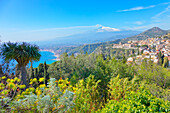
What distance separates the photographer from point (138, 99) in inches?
85.0

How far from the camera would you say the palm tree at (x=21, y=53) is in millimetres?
3433

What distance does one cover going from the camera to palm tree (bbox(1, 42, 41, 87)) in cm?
343

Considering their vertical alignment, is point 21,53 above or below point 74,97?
above

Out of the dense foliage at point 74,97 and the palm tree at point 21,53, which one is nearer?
the dense foliage at point 74,97

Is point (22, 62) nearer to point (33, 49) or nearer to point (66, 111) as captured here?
point (33, 49)

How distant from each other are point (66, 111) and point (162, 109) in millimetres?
1780

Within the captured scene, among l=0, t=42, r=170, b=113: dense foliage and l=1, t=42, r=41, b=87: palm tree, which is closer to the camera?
l=0, t=42, r=170, b=113: dense foliage

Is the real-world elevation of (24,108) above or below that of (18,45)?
below

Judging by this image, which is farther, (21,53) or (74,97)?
(21,53)

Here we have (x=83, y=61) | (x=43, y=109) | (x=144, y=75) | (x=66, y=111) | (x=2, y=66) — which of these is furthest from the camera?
(x=144, y=75)

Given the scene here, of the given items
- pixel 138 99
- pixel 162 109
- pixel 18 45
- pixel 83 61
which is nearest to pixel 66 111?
pixel 138 99

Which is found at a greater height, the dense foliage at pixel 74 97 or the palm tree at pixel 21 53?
the palm tree at pixel 21 53

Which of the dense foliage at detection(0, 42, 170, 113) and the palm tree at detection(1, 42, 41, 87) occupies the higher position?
the palm tree at detection(1, 42, 41, 87)

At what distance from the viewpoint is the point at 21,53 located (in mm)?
3500
